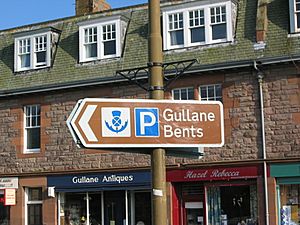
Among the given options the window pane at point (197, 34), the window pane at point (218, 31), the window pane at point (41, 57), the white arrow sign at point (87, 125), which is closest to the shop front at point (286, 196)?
the window pane at point (218, 31)

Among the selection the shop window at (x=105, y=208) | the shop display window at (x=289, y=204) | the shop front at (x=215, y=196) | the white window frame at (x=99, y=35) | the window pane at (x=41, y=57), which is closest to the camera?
the shop display window at (x=289, y=204)

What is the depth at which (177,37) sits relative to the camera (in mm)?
20516

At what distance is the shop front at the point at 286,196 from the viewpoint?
→ 58.9 ft

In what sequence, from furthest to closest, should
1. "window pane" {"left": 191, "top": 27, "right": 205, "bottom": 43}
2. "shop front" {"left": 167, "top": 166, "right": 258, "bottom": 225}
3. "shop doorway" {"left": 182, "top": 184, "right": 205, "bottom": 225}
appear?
"window pane" {"left": 191, "top": 27, "right": 205, "bottom": 43}
"shop doorway" {"left": 182, "top": 184, "right": 205, "bottom": 225}
"shop front" {"left": 167, "top": 166, "right": 258, "bottom": 225}

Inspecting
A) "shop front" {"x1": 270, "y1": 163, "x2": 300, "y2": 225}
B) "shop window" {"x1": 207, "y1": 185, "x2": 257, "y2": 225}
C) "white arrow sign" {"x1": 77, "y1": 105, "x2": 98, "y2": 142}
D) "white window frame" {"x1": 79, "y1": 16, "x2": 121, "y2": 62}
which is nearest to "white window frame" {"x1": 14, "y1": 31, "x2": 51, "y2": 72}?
"white window frame" {"x1": 79, "y1": 16, "x2": 121, "y2": 62}

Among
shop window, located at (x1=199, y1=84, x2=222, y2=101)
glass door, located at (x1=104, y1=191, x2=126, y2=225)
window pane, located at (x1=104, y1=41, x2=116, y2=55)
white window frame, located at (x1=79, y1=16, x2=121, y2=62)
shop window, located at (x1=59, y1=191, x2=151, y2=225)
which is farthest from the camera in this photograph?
window pane, located at (x1=104, y1=41, x2=116, y2=55)

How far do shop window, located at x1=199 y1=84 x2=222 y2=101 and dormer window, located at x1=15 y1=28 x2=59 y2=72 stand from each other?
21.8ft

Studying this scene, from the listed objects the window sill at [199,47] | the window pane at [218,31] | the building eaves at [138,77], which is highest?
the window pane at [218,31]

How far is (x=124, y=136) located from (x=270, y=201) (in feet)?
44.2

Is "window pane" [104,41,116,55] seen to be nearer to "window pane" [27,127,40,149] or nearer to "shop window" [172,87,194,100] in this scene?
"shop window" [172,87,194,100]

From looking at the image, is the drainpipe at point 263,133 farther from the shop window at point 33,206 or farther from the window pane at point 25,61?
the window pane at point 25,61

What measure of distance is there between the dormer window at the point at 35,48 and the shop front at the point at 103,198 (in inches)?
185

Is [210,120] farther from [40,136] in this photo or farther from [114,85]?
[40,136]

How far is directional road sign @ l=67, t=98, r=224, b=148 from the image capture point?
211 inches
